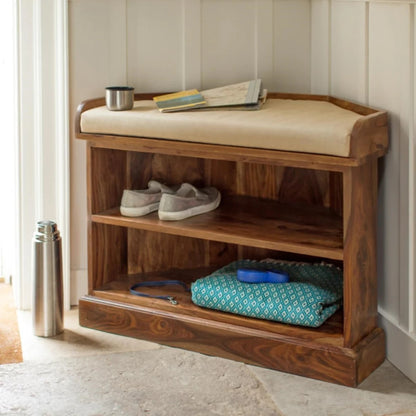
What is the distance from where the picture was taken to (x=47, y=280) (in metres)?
2.26

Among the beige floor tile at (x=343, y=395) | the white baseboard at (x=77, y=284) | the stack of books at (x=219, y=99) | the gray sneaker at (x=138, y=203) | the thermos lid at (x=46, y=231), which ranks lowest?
the beige floor tile at (x=343, y=395)

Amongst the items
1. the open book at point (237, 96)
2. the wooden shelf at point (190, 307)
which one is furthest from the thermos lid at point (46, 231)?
the open book at point (237, 96)

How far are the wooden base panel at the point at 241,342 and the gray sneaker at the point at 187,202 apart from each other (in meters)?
0.27

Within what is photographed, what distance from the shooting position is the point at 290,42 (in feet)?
8.29

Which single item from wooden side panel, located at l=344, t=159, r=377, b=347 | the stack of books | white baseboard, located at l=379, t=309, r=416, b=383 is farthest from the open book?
white baseboard, located at l=379, t=309, r=416, b=383

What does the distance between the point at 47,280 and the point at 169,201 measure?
1.33 feet

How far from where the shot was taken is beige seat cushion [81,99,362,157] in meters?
1.89

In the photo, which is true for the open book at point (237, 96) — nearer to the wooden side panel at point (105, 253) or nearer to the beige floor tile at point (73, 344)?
Result: the wooden side panel at point (105, 253)

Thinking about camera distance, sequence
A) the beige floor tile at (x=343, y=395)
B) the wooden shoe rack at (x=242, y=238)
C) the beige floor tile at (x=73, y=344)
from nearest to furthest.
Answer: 1. the beige floor tile at (x=343, y=395)
2. the wooden shoe rack at (x=242, y=238)
3. the beige floor tile at (x=73, y=344)

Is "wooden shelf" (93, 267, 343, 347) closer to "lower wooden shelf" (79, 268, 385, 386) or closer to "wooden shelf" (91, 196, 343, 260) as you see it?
"lower wooden shelf" (79, 268, 385, 386)

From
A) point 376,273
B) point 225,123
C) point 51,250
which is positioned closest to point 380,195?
point 376,273

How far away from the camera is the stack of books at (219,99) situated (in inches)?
87.0

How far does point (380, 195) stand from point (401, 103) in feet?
0.87

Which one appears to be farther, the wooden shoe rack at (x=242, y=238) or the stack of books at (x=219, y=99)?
the stack of books at (x=219, y=99)
